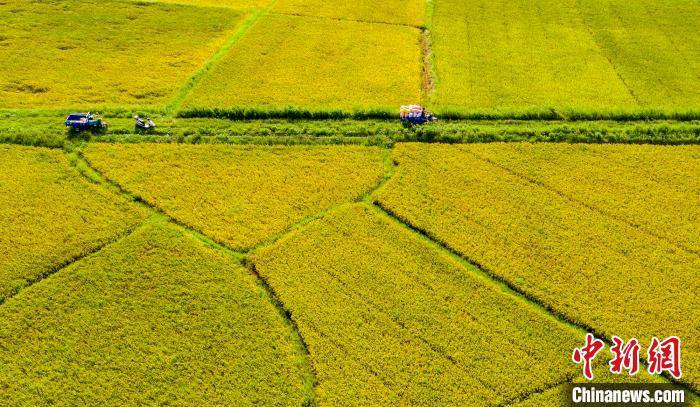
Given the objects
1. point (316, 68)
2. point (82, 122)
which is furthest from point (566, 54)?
point (82, 122)

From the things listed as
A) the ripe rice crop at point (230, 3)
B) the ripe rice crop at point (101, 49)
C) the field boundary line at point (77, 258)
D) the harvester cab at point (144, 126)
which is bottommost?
the field boundary line at point (77, 258)

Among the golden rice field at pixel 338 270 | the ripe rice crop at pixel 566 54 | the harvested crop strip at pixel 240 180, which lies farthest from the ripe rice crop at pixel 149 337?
the ripe rice crop at pixel 566 54

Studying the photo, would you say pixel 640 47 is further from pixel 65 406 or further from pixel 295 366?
pixel 65 406

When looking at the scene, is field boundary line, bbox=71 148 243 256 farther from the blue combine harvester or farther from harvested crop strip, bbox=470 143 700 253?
harvested crop strip, bbox=470 143 700 253

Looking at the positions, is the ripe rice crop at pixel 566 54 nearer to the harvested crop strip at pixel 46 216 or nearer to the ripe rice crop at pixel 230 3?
the ripe rice crop at pixel 230 3

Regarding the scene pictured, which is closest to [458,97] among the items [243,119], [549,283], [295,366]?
[243,119]

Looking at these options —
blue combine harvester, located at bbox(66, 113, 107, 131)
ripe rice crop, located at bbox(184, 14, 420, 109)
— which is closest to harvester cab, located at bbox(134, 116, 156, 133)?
blue combine harvester, located at bbox(66, 113, 107, 131)
